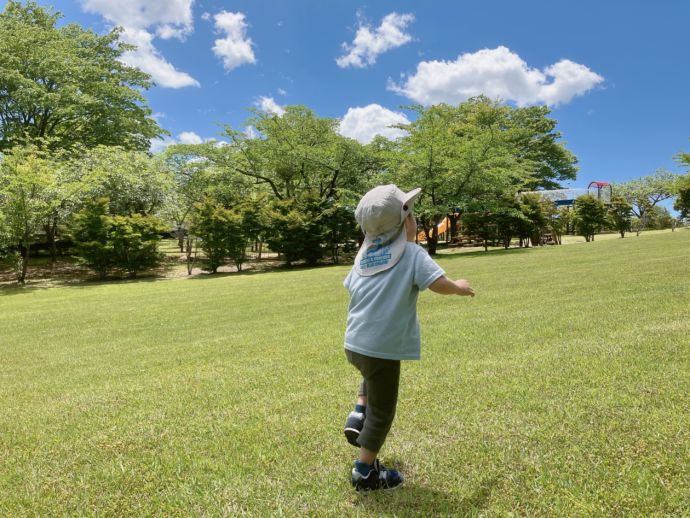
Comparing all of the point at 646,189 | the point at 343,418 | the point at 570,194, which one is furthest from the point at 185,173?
the point at 646,189

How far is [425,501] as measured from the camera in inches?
82.9

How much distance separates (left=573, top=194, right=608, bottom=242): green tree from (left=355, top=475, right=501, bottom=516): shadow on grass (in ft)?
101

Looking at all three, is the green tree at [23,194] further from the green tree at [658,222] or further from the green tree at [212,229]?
the green tree at [658,222]

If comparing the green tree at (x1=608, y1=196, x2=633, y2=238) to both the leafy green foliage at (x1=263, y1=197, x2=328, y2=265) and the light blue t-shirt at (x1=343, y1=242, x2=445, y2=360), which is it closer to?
the leafy green foliage at (x1=263, y1=197, x2=328, y2=265)

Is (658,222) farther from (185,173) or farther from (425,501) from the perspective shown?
(425,501)

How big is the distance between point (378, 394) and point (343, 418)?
111 centimetres

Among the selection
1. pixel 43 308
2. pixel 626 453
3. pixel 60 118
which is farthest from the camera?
pixel 60 118

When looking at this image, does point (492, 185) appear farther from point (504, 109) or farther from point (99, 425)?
point (99, 425)

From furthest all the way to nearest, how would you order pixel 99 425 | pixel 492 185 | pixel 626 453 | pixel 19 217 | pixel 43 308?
pixel 492 185, pixel 19 217, pixel 43 308, pixel 99 425, pixel 626 453

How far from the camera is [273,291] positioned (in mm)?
12391

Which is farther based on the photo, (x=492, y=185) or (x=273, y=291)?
(x=492, y=185)

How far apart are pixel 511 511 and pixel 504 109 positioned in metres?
41.9

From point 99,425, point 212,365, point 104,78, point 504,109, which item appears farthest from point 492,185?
point 104,78

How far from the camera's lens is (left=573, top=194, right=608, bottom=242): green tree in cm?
2845
